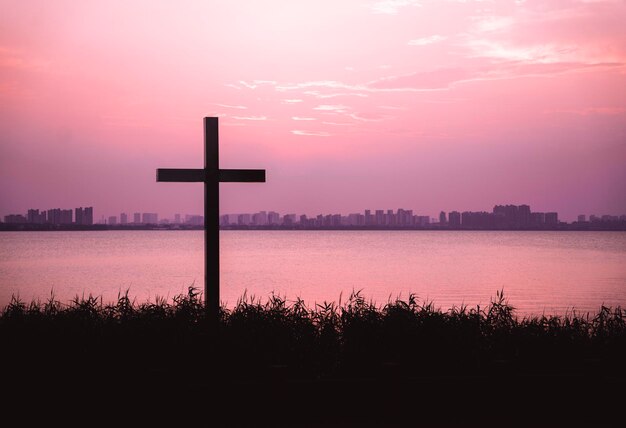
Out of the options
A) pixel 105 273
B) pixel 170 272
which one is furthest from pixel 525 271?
pixel 105 273

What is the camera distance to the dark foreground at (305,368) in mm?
9102

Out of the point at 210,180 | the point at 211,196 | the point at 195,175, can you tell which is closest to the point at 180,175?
the point at 195,175

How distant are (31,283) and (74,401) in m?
50.4

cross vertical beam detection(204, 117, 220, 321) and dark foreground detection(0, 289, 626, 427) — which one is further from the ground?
cross vertical beam detection(204, 117, 220, 321)

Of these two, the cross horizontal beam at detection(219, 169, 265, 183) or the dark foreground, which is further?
the cross horizontal beam at detection(219, 169, 265, 183)

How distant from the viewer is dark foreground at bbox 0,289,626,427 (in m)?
9.10

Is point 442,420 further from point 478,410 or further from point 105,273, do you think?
point 105,273

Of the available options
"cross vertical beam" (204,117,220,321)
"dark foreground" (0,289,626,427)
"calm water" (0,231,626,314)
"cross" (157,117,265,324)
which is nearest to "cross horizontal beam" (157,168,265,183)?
"cross" (157,117,265,324)

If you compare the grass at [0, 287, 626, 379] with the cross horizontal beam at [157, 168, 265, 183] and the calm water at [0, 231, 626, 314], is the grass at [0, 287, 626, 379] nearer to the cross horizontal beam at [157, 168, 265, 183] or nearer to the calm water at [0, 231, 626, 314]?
the cross horizontal beam at [157, 168, 265, 183]

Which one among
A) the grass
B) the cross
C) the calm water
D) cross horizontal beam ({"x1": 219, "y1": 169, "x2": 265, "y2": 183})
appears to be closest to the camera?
the grass

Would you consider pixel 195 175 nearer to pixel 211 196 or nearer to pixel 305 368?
pixel 211 196

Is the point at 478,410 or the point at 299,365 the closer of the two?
the point at 478,410

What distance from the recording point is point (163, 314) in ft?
42.9

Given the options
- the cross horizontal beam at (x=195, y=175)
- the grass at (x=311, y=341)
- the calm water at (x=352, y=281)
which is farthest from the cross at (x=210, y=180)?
the calm water at (x=352, y=281)
